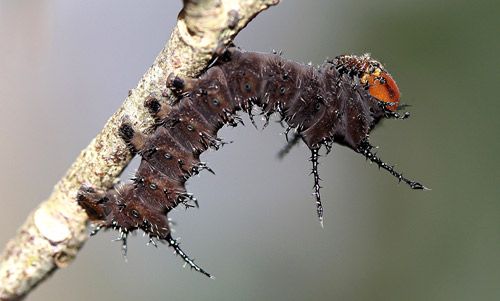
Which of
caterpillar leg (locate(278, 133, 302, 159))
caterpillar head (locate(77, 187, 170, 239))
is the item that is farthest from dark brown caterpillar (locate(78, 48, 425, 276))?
caterpillar leg (locate(278, 133, 302, 159))

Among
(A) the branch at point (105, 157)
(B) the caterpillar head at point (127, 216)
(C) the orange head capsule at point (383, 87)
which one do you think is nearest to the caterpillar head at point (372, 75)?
(C) the orange head capsule at point (383, 87)

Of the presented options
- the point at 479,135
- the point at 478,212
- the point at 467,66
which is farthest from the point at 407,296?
the point at 467,66

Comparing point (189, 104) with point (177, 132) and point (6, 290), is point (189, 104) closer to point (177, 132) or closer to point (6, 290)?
point (177, 132)

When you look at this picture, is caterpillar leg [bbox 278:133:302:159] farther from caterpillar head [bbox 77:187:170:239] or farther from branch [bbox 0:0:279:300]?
branch [bbox 0:0:279:300]

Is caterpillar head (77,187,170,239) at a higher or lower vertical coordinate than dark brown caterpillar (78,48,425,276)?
lower

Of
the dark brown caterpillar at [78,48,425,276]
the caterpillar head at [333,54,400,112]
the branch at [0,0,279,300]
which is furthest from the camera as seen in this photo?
the caterpillar head at [333,54,400,112]

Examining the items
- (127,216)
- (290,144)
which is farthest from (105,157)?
(290,144)

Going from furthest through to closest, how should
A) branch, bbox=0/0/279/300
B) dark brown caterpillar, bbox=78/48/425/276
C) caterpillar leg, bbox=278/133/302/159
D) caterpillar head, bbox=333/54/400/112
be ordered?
1. caterpillar leg, bbox=278/133/302/159
2. caterpillar head, bbox=333/54/400/112
3. dark brown caterpillar, bbox=78/48/425/276
4. branch, bbox=0/0/279/300

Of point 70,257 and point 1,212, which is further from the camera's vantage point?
point 1,212
